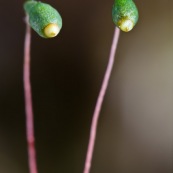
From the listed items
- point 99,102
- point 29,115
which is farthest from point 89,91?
point 29,115

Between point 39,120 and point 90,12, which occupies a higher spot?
point 90,12

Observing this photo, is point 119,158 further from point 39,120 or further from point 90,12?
point 90,12

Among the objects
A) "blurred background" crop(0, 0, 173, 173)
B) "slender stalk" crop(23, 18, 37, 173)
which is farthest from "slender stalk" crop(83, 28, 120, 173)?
"slender stalk" crop(23, 18, 37, 173)

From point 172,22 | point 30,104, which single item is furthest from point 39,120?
point 172,22

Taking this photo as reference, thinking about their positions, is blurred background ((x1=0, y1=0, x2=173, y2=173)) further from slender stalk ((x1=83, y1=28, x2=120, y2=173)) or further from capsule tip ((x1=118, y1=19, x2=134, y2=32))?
capsule tip ((x1=118, y1=19, x2=134, y2=32))

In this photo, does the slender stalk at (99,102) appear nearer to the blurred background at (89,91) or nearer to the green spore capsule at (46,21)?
the blurred background at (89,91)

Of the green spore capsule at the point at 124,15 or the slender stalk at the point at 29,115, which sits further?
the slender stalk at the point at 29,115

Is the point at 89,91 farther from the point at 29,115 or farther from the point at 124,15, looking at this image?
the point at 124,15

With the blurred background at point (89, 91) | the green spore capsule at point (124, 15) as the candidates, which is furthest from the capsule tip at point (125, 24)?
the blurred background at point (89, 91)
